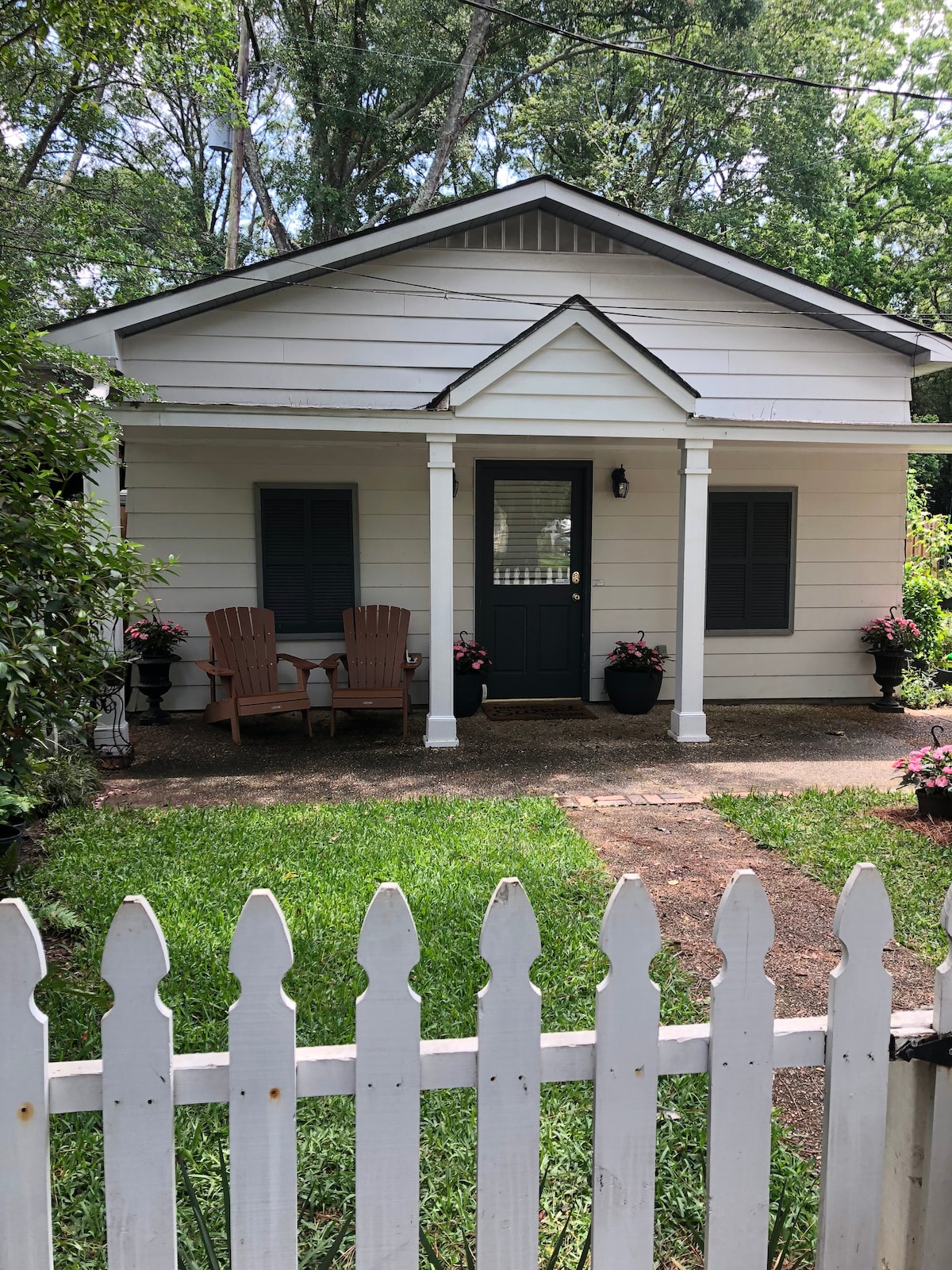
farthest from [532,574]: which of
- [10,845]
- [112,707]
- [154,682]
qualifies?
[10,845]

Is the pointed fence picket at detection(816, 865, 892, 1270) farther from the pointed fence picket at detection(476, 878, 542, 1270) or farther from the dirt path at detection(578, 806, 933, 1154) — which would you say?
the dirt path at detection(578, 806, 933, 1154)

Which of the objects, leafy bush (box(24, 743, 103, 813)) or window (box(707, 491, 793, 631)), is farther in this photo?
window (box(707, 491, 793, 631))

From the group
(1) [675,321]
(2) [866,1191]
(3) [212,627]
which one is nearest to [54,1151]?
(2) [866,1191]

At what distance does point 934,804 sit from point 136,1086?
466cm

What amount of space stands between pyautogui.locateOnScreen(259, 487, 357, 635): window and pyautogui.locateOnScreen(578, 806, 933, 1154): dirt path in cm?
411

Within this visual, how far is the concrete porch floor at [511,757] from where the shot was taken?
18.4ft

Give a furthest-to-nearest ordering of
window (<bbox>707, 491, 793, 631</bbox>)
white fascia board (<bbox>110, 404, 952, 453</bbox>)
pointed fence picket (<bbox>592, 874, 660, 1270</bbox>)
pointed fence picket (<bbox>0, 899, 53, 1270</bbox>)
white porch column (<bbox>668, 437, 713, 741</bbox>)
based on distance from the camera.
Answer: window (<bbox>707, 491, 793, 631</bbox>), white porch column (<bbox>668, 437, 713, 741</bbox>), white fascia board (<bbox>110, 404, 952, 453</bbox>), pointed fence picket (<bbox>592, 874, 660, 1270</bbox>), pointed fence picket (<bbox>0, 899, 53, 1270</bbox>)

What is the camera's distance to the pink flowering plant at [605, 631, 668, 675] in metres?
8.21

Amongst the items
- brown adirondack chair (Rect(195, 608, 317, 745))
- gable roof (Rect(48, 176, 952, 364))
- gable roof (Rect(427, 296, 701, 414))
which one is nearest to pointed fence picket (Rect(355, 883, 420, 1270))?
brown adirondack chair (Rect(195, 608, 317, 745))

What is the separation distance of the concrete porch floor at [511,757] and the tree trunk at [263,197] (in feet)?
48.0

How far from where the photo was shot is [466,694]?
7.91m

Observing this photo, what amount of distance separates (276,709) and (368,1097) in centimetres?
576

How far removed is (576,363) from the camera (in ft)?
22.0

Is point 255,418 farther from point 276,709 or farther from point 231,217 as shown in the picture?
point 231,217
